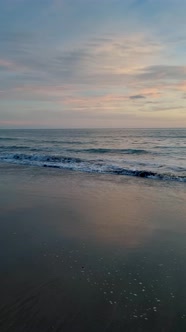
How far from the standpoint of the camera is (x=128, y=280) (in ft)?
13.3

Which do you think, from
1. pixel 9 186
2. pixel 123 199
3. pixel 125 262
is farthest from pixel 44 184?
pixel 125 262

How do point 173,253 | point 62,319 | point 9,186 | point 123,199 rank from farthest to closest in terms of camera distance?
point 9,186 < point 123,199 < point 173,253 < point 62,319

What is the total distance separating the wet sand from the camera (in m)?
3.28

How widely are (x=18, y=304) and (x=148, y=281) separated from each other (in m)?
1.79

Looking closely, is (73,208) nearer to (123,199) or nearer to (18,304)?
(123,199)

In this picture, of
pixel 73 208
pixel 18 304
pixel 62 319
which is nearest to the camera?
pixel 62 319

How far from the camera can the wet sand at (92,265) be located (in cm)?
328

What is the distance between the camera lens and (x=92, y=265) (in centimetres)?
449

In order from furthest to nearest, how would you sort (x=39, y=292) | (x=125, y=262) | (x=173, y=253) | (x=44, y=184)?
1. (x=44, y=184)
2. (x=173, y=253)
3. (x=125, y=262)
4. (x=39, y=292)

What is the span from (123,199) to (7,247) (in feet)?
15.2

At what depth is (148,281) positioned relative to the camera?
404 centimetres

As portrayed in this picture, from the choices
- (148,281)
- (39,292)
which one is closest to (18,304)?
(39,292)

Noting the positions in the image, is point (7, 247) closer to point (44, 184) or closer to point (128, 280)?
point (128, 280)

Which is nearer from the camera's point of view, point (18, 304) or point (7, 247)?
point (18, 304)
